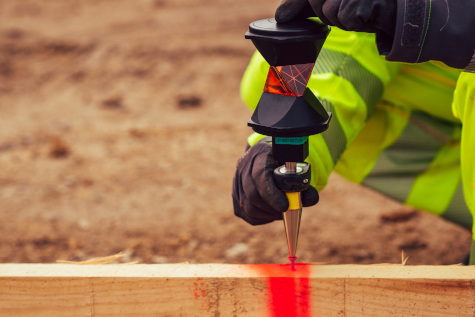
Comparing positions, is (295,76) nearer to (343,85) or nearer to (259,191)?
(259,191)

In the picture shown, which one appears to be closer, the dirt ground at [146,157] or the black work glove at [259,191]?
the black work glove at [259,191]

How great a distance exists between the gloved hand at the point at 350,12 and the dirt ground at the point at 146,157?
1.73 m

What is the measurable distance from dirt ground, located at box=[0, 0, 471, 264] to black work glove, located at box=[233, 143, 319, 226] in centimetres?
121

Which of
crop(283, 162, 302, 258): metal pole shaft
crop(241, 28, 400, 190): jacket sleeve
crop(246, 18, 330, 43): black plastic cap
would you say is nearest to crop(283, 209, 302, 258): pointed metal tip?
crop(283, 162, 302, 258): metal pole shaft

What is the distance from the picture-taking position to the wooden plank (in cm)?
119

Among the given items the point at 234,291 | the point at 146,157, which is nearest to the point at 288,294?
the point at 234,291

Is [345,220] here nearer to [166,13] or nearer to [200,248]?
[200,248]

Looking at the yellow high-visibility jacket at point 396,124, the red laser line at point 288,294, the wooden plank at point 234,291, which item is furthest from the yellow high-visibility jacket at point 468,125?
the red laser line at point 288,294

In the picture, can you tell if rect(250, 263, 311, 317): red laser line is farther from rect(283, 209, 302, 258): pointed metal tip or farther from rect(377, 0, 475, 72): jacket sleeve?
rect(377, 0, 475, 72): jacket sleeve

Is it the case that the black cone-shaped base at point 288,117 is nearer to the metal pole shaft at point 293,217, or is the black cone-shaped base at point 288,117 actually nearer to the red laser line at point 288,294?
the metal pole shaft at point 293,217

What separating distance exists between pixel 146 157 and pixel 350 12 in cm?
294

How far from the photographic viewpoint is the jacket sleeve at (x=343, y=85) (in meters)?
1.59

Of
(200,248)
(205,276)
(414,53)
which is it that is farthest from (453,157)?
(200,248)

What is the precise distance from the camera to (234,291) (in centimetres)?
124
